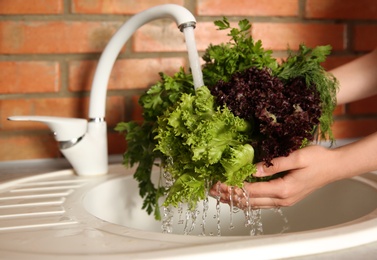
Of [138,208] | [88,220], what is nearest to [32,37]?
[138,208]

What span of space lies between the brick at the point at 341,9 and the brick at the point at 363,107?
26 cm

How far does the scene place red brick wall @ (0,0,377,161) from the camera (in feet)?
4.31

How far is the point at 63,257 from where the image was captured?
605 mm

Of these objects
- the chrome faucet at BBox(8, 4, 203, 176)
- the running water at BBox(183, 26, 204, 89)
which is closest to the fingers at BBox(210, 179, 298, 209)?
the running water at BBox(183, 26, 204, 89)

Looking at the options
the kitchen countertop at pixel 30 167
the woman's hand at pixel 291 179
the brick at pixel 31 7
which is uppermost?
the brick at pixel 31 7

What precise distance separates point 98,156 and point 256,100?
1.75 feet

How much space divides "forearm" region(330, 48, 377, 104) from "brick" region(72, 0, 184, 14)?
54 centimetres

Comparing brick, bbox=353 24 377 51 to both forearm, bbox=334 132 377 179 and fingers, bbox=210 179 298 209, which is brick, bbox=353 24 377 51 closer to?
forearm, bbox=334 132 377 179

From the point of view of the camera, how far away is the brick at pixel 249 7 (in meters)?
1.43

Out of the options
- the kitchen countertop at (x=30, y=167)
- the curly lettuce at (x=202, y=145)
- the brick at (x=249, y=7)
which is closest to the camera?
the curly lettuce at (x=202, y=145)

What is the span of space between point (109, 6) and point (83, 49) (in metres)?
0.14

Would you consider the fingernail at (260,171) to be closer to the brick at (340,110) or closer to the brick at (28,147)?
the brick at (28,147)

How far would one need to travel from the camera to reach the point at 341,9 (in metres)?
1.55

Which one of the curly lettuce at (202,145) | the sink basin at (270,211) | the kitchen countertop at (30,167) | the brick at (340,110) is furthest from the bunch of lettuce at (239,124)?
the brick at (340,110)
